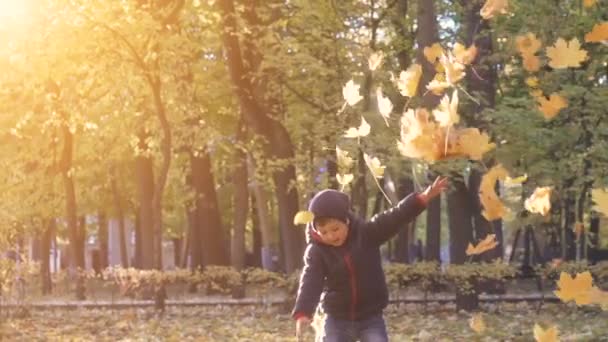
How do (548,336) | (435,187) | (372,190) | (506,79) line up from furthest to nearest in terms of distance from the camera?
(372,190), (506,79), (435,187), (548,336)

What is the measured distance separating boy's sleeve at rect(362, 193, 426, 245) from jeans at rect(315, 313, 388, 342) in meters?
0.52

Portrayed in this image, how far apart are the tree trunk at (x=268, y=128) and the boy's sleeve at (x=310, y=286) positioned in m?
13.2

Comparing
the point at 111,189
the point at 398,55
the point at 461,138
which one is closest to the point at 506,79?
the point at 398,55

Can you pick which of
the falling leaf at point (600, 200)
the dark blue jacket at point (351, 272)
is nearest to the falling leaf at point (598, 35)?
the falling leaf at point (600, 200)

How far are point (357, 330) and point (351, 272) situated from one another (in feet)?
1.31

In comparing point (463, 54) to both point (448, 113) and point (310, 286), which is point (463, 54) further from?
point (310, 286)

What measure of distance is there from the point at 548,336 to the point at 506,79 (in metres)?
22.5

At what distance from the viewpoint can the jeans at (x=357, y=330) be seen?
22.2 feet

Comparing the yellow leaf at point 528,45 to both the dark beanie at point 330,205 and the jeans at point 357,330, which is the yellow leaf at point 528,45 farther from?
the jeans at point 357,330

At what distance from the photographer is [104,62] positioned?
2047 centimetres

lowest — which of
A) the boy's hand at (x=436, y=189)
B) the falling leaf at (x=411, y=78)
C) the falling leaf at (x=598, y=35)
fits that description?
the boy's hand at (x=436, y=189)

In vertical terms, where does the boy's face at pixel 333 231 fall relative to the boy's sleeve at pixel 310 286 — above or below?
above

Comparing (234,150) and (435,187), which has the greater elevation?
(234,150)

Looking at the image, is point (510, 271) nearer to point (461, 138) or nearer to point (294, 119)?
point (294, 119)
